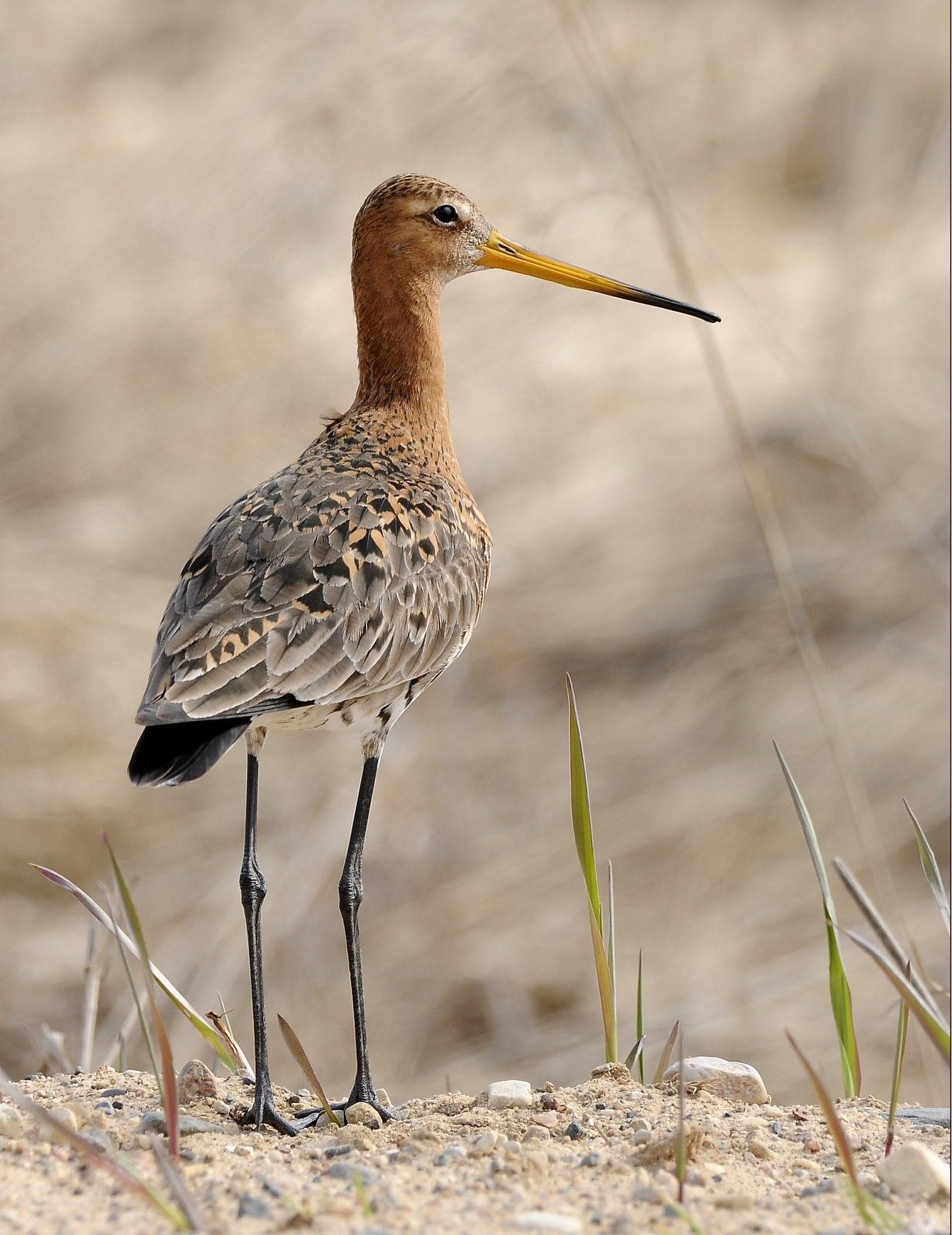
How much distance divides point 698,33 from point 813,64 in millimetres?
446

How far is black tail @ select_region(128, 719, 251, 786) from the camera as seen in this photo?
227 cm

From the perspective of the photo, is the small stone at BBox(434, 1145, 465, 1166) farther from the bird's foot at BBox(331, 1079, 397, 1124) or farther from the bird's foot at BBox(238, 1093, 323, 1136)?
the bird's foot at BBox(331, 1079, 397, 1124)

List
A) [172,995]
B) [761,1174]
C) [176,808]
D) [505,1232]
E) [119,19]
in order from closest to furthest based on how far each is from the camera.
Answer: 1. [505,1232]
2. [761,1174]
3. [172,995]
4. [176,808]
5. [119,19]

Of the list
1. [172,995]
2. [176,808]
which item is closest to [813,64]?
[176,808]

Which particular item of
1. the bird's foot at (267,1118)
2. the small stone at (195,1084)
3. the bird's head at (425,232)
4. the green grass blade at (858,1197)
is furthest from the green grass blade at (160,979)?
the bird's head at (425,232)

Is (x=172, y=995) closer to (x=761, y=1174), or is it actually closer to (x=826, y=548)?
(x=761, y=1174)

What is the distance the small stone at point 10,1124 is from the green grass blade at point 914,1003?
110 cm

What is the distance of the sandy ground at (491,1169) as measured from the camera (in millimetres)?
1665

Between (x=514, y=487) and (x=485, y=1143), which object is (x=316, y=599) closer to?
(x=485, y=1143)

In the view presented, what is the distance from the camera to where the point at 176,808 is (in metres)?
4.58

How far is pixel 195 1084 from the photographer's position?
2465 millimetres

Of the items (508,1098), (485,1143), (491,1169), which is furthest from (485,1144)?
(508,1098)

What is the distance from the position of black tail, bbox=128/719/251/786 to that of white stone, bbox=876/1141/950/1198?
108 cm

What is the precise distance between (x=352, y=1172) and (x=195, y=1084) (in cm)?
68
